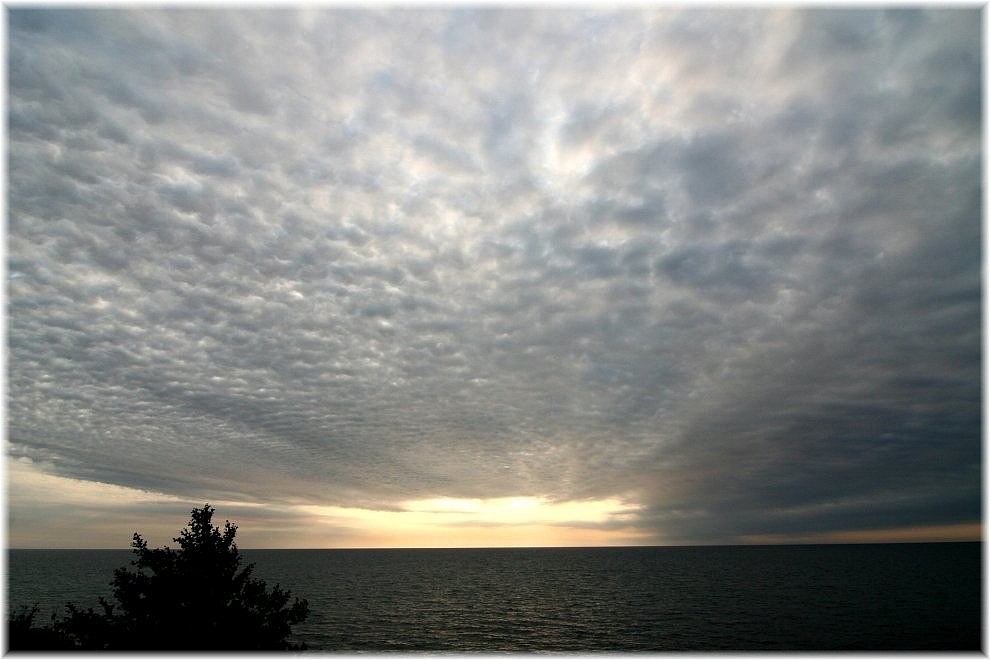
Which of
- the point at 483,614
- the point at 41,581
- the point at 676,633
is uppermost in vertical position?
the point at 676,633

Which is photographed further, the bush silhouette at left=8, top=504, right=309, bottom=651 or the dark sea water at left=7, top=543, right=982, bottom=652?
the dark sea water at left=7, top=543, right=982, bottom=652

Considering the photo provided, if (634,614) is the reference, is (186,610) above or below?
above

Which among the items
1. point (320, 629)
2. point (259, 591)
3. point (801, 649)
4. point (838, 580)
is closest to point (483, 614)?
point (320, 629)

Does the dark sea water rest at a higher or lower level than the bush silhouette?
lower

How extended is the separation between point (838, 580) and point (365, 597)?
381ft

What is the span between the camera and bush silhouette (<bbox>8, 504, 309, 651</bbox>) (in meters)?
22.8

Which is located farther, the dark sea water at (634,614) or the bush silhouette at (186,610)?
the dark sea water at (634,614)

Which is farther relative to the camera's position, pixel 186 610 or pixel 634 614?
pixel 634 614

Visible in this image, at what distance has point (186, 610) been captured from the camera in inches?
914

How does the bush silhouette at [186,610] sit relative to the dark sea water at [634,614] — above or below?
above

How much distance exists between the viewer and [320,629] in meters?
70.5

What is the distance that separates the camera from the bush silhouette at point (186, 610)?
22750 mm

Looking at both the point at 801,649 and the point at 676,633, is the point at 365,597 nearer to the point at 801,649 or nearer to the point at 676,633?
the point at 676,633

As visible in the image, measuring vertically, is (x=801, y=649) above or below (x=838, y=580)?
above
